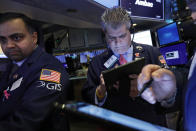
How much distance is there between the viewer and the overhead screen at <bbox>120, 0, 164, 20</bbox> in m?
2.05

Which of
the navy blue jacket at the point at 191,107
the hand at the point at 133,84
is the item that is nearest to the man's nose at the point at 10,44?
the hand at the point at 133,84

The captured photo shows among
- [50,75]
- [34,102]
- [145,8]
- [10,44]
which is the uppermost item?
[145,8]

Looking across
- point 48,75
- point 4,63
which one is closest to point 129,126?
point 48,75

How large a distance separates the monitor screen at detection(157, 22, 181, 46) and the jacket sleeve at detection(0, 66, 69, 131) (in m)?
1.56

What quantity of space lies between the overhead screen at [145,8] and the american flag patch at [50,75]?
1.42 metres

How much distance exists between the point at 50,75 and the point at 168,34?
175 cm

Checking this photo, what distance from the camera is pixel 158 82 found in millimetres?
623

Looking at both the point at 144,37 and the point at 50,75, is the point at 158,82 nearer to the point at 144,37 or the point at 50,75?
the point at 50,75

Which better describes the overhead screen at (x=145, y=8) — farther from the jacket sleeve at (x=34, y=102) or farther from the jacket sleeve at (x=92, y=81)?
the jacket sleeve at (x=34, y=102)

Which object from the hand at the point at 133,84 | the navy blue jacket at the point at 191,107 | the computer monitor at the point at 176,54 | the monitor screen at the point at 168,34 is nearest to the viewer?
the navy blue jacket at the point at 191,107

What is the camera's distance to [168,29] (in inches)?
82.7

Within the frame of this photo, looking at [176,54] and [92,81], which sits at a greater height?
[176,54]

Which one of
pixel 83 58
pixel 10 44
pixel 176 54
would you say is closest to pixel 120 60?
pixel 10 44

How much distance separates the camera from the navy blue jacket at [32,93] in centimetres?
69
